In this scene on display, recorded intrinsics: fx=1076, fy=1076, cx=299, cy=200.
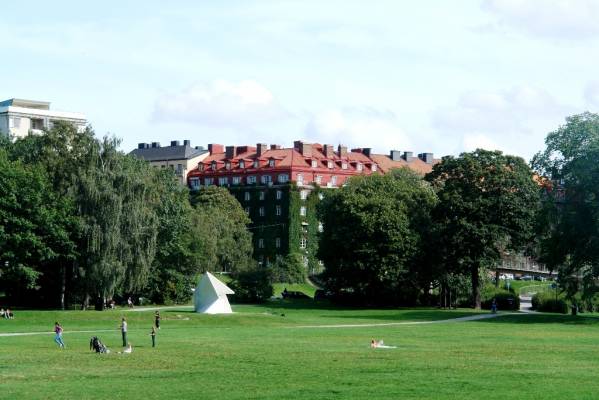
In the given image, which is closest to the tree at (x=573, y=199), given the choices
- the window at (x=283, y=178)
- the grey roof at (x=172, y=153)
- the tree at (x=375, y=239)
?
the tree at (x=375, y=239)

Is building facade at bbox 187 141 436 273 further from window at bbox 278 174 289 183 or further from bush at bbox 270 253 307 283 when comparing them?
bush at bbox 270 253 307 283

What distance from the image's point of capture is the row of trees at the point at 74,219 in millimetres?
88500

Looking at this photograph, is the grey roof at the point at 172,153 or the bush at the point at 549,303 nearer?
the bush at the point at 549,303

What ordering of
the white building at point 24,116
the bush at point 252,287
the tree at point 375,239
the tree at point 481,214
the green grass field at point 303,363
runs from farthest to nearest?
the white building at point 24,116
the bush at point 252,287
the tree at point 375,239
the tree at point 481,214
the green grass field at point 303,363

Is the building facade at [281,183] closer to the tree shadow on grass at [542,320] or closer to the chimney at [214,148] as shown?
the chimney at [214,148]

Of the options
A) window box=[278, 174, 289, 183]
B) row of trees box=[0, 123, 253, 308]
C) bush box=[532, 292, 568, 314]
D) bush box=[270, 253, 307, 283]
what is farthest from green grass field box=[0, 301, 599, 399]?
window box=[278, 174, 289, 183]

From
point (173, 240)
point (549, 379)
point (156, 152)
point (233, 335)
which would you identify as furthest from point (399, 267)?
point (156, 152)

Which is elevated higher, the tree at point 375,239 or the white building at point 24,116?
the white building at point 24,116

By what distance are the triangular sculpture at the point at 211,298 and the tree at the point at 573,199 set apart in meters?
27.4

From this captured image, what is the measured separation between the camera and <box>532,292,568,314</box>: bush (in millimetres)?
106588

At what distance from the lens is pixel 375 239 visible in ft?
363

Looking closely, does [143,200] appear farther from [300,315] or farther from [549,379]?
[549,379]

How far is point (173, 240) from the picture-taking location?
105812 mm

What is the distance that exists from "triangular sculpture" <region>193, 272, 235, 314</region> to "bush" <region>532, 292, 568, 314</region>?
34.9 meters
